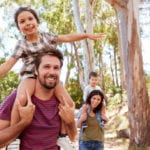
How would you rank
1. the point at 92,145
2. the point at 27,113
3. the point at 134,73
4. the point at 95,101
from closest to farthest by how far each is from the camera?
the point at 27,113 < the point at 92,145 < the point at 95,101 < the point at 134,73

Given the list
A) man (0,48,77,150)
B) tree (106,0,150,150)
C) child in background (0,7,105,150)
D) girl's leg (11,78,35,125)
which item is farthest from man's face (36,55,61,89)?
tree (106,0,150,150)

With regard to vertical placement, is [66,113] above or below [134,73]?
above

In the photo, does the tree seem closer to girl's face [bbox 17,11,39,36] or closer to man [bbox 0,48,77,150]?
girl's face [bbox 17,11,39,36]

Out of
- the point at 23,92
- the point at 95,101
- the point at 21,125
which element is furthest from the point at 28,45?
the point at 95,101

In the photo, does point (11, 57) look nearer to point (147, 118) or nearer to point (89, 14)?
point (147, 118)

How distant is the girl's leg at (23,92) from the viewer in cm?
274

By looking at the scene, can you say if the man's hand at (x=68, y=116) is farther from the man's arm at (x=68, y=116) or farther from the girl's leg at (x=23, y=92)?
the girl's leg at (x=23, y=92)

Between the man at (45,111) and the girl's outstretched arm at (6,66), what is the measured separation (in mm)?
274

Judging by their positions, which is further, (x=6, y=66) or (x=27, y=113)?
(x=6, y=66)

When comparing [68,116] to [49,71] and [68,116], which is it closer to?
[68,116]

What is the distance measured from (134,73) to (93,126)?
3.47m

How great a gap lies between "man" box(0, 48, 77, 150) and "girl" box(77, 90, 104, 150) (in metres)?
2.89

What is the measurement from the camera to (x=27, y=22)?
3.09 meters

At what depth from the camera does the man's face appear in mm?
2668
